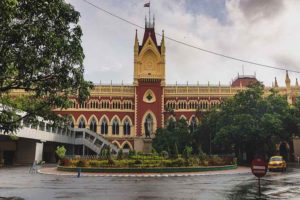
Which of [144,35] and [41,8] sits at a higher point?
[144,35]

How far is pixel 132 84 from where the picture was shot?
66.4 metres

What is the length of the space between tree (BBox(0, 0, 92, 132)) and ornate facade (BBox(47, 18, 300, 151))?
4819 cm

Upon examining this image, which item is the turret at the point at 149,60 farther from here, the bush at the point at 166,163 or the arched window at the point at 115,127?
the bush at the point at 166,163

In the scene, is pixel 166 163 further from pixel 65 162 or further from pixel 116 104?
pixel 116 104

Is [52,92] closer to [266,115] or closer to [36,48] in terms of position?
[36,48]

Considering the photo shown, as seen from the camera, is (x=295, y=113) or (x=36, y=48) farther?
(x=295, y=113)

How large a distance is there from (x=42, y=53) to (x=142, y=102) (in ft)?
170

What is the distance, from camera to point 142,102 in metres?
64.4

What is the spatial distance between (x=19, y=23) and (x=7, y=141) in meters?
41.2

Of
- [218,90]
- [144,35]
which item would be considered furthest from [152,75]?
[218,90]

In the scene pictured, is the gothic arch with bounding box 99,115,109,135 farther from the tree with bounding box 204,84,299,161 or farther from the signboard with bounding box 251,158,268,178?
the signboard with bounding box 251,158,268,178

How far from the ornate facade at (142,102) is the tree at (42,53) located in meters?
48.2

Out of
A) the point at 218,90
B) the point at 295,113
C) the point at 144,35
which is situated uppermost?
the point at 144,35

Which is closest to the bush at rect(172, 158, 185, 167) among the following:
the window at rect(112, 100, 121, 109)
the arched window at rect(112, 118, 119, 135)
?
the arched window at rect(112, 118, 119, 135)
